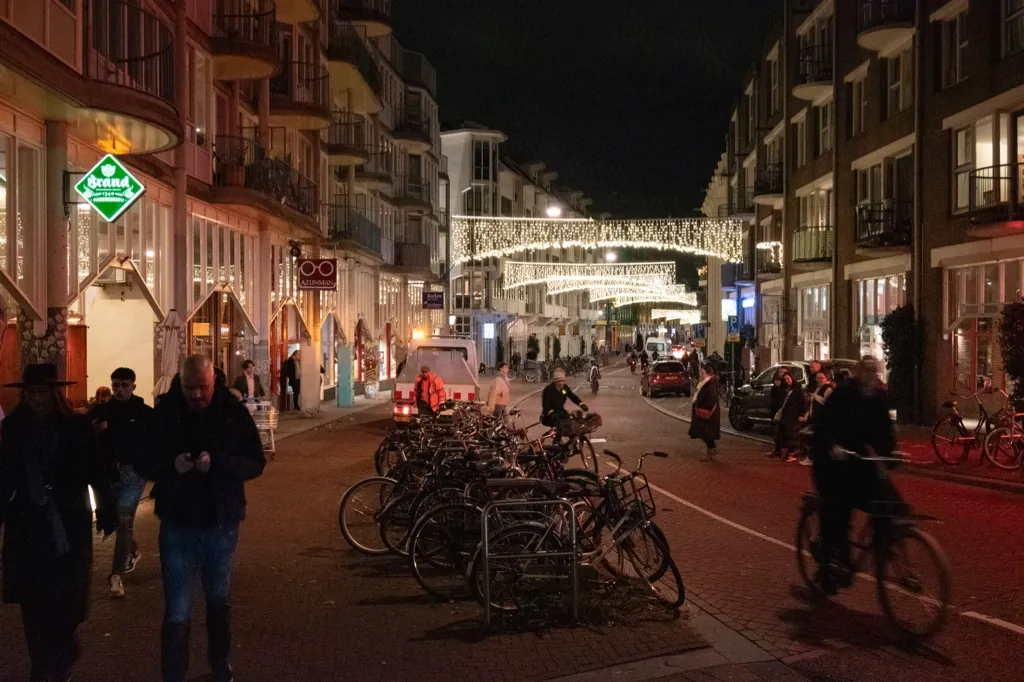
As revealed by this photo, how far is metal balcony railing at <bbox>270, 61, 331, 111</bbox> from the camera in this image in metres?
27.4

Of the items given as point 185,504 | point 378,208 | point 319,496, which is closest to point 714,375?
point 319,496

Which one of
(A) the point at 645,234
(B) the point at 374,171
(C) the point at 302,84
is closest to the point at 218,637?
(C) the point at 302,84

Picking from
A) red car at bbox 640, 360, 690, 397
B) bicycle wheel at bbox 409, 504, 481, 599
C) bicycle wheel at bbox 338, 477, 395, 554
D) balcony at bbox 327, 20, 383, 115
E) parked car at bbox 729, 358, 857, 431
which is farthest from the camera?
red car at bbox 640, 360, 690, 397

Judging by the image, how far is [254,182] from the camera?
23.4 meters

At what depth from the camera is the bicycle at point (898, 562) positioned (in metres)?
6.69

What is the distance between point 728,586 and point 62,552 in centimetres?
526

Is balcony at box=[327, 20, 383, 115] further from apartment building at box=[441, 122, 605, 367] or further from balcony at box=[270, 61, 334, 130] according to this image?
apartment building at box=[441, 122, 605, 367]

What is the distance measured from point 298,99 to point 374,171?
36.5 feet

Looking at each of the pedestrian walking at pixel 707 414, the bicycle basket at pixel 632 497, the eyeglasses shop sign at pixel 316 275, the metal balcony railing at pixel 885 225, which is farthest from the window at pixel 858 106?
the bicycle basket at pixel 632 497

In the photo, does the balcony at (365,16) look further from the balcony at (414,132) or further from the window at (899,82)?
the window at (899,82)

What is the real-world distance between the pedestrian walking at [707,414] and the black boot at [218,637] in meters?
13.5

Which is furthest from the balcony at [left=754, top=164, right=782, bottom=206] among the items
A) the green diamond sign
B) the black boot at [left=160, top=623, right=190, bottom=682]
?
the black boot at [left=160, top=623, right=190, bottom=682]

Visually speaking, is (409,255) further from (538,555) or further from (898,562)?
(898,562)

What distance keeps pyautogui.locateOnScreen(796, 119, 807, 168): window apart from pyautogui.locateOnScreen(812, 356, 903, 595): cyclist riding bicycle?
27835mm
